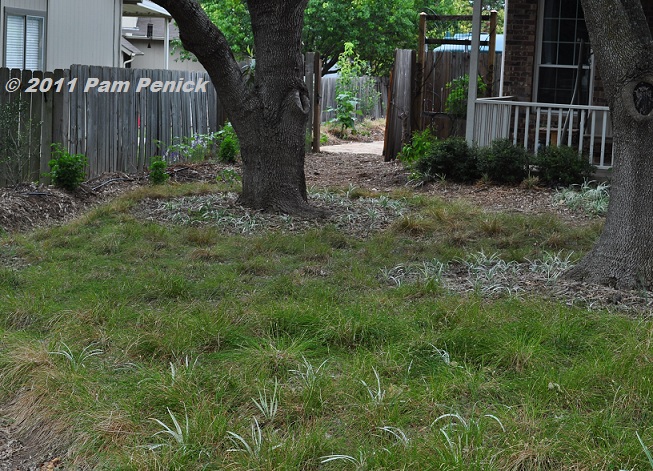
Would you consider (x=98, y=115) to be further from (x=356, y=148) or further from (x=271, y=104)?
(x=356, y=148)

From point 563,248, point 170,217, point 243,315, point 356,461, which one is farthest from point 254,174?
point 356,461

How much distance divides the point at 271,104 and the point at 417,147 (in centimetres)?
587

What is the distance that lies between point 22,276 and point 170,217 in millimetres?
2902

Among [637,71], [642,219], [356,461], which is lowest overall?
[356,461]

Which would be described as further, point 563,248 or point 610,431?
point 563,248

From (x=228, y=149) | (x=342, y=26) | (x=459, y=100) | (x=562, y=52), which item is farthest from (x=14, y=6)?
(x=342, y=26)

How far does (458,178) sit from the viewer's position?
13.3 m

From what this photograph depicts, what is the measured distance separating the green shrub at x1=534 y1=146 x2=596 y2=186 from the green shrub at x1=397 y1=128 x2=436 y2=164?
297cm

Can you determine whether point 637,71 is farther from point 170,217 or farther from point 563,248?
point 170,217

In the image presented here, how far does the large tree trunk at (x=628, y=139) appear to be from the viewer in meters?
6.66

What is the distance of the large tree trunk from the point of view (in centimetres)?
666

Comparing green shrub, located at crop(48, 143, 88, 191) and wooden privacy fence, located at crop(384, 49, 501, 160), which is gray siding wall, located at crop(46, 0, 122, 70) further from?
wooden privacy fence, located at crop(384, 49, 501, 160)

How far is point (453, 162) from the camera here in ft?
43.5

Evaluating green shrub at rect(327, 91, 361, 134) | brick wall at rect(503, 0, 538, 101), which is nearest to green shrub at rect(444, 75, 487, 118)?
brick wall at rect(503, 0, 538, 101)
